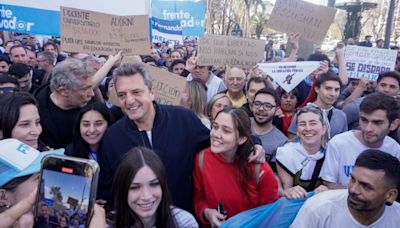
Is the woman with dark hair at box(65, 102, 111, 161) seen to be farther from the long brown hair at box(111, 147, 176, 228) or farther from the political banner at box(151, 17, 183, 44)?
the political banner at box(151, 17, 183, 44)

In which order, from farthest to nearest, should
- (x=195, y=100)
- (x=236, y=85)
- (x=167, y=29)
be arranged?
(x=167, y=29) < (x=236, y=85) < (x=195, y=100)

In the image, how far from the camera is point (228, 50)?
5.46 m

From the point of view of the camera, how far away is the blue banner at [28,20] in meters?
5.99

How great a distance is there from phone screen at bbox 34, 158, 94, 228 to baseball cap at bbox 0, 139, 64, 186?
0.17 metres

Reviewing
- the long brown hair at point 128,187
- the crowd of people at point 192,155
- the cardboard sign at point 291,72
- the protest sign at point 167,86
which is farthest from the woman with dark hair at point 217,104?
the long brown hair at point 128,187

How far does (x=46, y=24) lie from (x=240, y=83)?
3.28 m

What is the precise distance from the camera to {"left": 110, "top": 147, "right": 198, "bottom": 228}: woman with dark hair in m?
2.11

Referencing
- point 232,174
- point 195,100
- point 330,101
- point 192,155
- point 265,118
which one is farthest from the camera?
point 195,100

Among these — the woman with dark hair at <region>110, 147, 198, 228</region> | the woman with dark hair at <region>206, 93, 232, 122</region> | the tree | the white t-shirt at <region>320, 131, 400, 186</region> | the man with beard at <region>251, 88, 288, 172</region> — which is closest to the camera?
the woman with dark hair at <region>110, 147, 198, 228</region>

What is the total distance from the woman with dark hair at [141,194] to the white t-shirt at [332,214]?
77 cm

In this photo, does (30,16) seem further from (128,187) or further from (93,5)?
(128,187)

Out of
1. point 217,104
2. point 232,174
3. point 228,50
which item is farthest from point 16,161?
point 228,50

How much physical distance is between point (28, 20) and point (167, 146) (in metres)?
4.38

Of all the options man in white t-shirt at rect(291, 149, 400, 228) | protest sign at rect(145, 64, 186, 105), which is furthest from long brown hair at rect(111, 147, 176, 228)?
protest sign at rect(145, 64, 186, 105)
